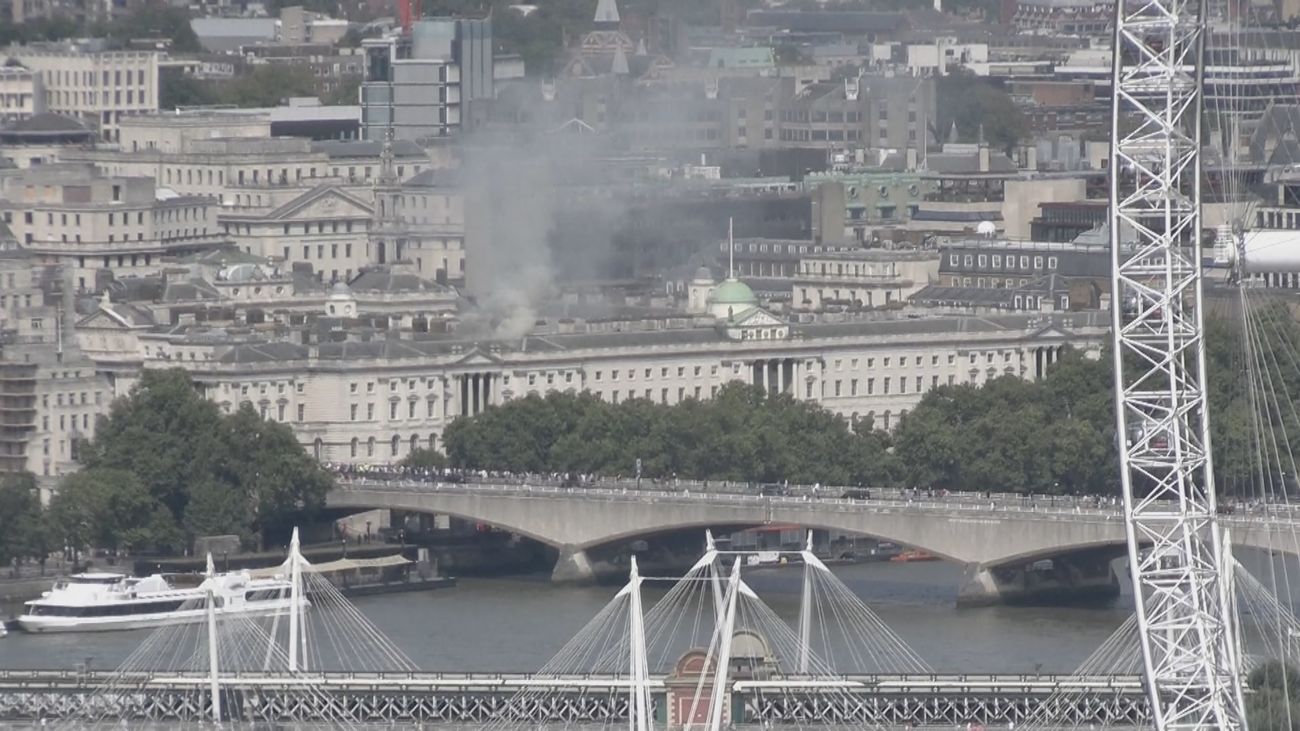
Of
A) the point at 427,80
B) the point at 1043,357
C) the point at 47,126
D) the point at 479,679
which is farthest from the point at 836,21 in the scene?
the point at 479,679

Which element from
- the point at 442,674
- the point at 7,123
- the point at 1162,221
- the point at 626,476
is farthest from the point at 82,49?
the point at 1162,221

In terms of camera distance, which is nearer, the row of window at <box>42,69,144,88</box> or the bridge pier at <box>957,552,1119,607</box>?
the bridge pier at <box>957,552,1119,607</box>

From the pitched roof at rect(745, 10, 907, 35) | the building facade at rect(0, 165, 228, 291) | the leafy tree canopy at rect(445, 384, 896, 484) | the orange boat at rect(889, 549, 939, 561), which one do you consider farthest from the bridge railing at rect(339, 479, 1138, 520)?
the pitched roof at rect(745, 10, 907, 35)

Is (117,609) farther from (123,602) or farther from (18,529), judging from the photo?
(18,529)

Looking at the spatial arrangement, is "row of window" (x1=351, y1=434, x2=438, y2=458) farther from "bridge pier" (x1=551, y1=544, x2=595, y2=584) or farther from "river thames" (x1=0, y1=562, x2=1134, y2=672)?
"river thames" (x1=0, y1=562, x2=1134, y2=672)

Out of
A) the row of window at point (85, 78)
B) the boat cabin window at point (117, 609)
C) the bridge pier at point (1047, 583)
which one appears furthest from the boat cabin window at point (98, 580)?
the row of window at point (85, 78)

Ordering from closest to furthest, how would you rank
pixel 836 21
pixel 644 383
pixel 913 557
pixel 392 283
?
pixel 913 557 < pixel 644 383 < pixel 392 283 < pixel 836 21
